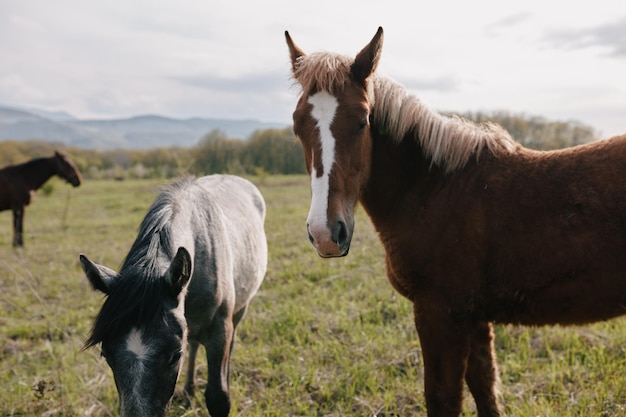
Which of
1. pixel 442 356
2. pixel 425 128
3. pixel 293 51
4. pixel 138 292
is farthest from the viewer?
pixel 293 51

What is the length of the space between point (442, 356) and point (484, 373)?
0.71 metres

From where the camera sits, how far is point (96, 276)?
8.08 ft

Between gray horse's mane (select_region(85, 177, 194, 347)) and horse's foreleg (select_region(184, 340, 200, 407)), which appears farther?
horse's foreleg (select_region(184, 340, 200, 407))

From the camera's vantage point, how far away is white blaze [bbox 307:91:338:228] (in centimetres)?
244

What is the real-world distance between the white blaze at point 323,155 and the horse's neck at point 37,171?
14560 mm

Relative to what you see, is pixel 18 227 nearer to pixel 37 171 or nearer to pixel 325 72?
pixel 37 171

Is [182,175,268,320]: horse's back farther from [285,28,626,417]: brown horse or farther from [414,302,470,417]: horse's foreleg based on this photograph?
[414,302,470,417]: horse's foreleg

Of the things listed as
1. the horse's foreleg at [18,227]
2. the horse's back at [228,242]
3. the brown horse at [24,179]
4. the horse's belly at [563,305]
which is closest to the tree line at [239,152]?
the horse's back at [228,242]

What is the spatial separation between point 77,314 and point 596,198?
6.80 m

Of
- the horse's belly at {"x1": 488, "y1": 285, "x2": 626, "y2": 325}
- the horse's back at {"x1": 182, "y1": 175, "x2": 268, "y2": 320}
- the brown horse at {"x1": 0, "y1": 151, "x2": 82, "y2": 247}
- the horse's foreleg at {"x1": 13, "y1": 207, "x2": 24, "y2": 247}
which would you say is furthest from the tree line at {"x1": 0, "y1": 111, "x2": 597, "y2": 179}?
the horse's foreleg at {"x1": 13, "y1": 207, "x2": 24, "y2": 247}

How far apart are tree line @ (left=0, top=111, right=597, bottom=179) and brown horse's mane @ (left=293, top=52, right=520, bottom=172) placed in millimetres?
401

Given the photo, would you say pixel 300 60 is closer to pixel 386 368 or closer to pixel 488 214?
pixel 488 214

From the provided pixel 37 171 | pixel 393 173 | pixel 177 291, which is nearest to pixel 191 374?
pixel 177 291

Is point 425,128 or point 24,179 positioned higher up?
point 425,128
